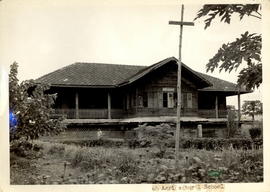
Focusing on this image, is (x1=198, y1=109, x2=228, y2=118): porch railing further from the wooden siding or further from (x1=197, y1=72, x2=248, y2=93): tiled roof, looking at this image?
(x1=197, y1=72, x2=248, y2=93): tiled roof

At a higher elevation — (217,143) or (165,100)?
(165,100)

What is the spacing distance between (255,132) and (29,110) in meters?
1.66

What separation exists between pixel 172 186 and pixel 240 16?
1.29m

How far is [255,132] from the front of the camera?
3158 millimetres

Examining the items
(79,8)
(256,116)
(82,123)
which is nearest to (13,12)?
(79,8)

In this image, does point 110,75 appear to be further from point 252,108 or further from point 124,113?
point 252,108

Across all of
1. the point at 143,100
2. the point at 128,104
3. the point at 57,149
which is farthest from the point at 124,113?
the point at 57,149

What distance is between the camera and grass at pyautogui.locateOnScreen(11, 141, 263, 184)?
313cm

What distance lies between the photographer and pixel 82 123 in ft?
10.8

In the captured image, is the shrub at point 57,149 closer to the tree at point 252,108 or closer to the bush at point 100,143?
the bush at point 100,143

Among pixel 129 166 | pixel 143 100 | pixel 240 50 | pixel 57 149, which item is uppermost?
pixel 240 50

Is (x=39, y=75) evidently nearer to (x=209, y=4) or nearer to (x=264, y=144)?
(x=209, y=4)

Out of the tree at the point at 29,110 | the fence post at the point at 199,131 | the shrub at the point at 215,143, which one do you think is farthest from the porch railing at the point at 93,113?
the fence post at the point at 199,131

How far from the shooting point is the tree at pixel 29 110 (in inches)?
125
